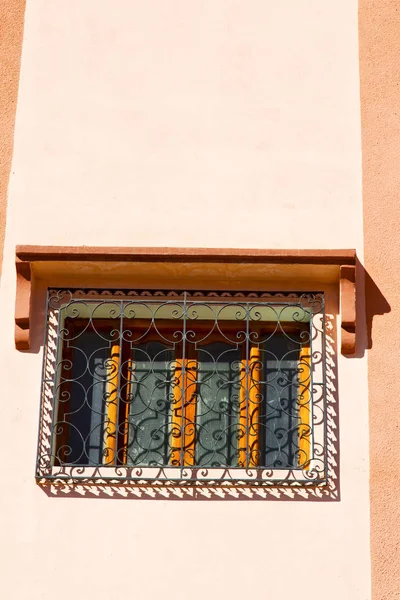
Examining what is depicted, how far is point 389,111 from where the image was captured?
7.46 metres

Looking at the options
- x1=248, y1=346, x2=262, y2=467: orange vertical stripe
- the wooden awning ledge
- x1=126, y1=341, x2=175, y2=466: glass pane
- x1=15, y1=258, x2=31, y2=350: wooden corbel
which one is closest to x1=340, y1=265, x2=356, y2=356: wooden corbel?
the wooden awning ledge

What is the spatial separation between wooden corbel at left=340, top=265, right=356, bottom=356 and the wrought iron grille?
153 mm

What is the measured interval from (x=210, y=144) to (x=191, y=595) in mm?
2591

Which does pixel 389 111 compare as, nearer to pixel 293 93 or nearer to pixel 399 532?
pixel 293 93

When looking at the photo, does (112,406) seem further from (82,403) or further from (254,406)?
(254,406)

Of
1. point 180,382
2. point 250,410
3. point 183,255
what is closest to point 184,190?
point 183,255

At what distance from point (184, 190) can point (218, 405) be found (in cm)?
126

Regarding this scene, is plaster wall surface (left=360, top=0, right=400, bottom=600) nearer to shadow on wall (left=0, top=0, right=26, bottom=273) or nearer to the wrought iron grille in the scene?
the wrought iron grille

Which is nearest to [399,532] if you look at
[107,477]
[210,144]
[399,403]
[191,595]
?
[399,403]

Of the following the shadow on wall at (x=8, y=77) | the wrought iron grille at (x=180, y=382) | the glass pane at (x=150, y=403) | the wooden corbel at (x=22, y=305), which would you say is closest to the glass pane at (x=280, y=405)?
the wrought iron grille at (x=180, y=382)

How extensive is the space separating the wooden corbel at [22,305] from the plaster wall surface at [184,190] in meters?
0.08

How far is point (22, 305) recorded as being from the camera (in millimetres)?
7086

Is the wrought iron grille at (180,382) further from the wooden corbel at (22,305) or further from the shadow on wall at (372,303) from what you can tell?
the shadow on wall at (372,303)

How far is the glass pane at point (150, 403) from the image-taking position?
709cm
